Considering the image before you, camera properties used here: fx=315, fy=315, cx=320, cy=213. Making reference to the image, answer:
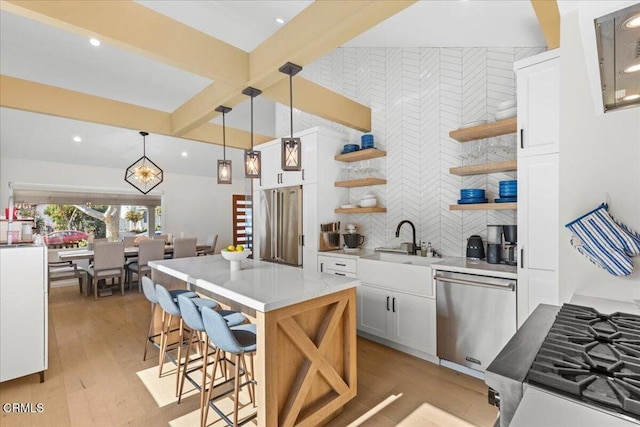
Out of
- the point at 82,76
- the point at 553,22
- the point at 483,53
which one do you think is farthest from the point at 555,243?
the point at 82,76

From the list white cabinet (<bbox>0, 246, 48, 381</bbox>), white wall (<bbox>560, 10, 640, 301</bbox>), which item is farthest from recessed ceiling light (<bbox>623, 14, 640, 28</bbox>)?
white cabinet (<bbox>0, 246, 48, 381</bbox>)

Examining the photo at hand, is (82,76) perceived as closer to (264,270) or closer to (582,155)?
(264,270)

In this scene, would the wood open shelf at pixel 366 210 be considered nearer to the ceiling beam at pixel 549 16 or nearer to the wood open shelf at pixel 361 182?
the wood open shelf at pixel 361 182

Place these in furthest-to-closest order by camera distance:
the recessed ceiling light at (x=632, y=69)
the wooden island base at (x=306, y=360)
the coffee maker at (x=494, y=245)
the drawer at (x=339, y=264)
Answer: the drawer at (x=339, y=264), the coffee maker at (x=494, y=245), the wooden island base at (x=306, y=360), the recessed ceiling light at (x=632, y=69)

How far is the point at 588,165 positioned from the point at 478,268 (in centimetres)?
127

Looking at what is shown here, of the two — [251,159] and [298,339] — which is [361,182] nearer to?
[251,159]

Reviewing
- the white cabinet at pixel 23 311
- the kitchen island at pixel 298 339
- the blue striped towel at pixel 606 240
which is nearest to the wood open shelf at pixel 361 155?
the kitchen island at pixel 298 339

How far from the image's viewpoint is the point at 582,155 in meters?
1.54

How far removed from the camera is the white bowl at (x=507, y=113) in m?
2.67

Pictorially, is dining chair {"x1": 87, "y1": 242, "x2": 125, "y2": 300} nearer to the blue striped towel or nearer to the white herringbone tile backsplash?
the white herringbone tile backsplash

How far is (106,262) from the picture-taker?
529cm

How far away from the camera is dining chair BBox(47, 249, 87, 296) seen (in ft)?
18.4

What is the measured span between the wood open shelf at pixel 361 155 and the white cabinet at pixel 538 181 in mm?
1634

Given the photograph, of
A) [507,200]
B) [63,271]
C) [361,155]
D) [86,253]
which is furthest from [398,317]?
[63,271]
